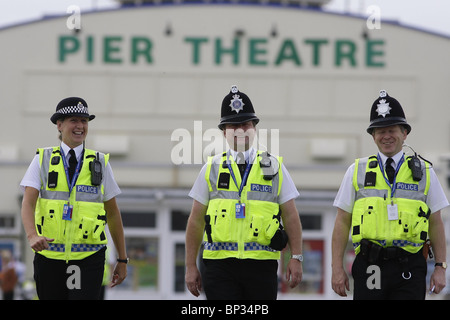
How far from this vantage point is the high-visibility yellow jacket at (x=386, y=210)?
780 centimetres

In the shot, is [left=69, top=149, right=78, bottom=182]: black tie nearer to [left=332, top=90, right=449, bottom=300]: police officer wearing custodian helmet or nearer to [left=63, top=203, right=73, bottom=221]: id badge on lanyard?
[left=63, top=203, right=73, bottom=221]: id badge on lanyard

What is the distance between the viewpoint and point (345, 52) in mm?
29859

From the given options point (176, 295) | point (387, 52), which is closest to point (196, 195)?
point (176, 295)

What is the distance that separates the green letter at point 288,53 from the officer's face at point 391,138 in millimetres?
21879

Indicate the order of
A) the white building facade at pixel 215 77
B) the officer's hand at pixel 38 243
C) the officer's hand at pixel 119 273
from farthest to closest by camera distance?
1. the white building facade at pixel 215 77
2. the officer's hand at pixel 119 273
3. the officer's hand at pixel 38 243

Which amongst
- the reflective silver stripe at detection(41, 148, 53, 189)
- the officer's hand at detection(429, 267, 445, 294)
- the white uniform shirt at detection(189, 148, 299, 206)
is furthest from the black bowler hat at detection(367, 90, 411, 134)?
the reflective silver stripe at detection(41, 148, 53, 189)

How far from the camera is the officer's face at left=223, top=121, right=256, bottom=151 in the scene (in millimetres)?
8070

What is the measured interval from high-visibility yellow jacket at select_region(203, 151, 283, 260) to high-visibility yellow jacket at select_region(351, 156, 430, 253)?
0.69 meters

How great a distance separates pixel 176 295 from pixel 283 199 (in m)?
20.8

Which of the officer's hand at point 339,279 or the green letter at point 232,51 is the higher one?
the green letter at point 232,51

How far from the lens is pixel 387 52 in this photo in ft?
97.6

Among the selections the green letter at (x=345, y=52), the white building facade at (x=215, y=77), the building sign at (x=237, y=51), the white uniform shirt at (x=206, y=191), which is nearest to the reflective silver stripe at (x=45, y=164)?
the white uniform shirt at (x=206, y=191)

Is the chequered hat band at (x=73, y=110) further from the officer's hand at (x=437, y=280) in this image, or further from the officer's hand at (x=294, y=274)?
the officer's hand at (x=437, y=280)
